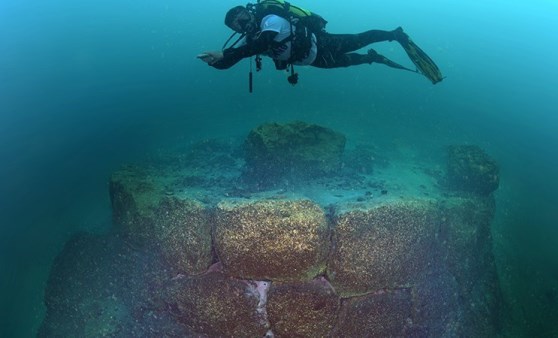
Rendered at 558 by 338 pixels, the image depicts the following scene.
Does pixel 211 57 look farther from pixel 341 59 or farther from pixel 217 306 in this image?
pixel 217 306

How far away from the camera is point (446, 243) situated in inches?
309

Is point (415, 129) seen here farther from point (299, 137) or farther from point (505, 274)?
point (299, 137)

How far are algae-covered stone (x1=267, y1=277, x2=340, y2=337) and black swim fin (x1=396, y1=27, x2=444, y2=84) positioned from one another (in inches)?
200

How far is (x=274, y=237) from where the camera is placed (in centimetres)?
622

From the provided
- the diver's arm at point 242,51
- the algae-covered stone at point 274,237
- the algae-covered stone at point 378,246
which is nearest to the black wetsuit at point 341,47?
the diver's arm at point 242,51

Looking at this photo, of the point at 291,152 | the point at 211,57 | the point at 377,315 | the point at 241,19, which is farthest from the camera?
the point at 291,152

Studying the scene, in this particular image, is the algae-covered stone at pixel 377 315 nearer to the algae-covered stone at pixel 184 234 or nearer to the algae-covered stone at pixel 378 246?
the algae-covered stone at pixel 378 246

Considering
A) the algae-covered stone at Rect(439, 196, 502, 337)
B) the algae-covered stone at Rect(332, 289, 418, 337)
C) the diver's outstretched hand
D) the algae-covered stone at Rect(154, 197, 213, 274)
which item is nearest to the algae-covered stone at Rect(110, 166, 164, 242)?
the algae-covered stone at Rect(154, 197, 213, 274)

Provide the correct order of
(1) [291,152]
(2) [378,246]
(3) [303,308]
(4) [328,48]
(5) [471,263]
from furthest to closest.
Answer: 1. (1) [291,152]
2. (5) [471,263]
3. (4) [328,48]
4. (3) [303,308]
5. (2) [378,246]

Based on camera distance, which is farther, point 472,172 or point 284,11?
point 472,172

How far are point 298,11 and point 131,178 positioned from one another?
5679 mm

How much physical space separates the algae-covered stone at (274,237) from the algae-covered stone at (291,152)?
2.61 metres

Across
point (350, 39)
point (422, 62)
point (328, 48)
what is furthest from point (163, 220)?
point (422, 62)

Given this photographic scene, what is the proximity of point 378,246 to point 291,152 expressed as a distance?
3842 mm
